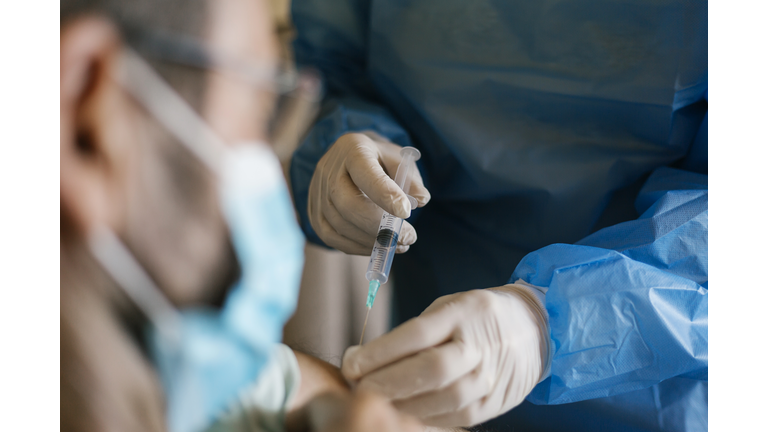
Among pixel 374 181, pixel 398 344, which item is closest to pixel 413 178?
pixel 374 181

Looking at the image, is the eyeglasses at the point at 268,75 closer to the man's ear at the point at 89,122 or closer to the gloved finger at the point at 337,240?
the man's ear at the point at 89,122

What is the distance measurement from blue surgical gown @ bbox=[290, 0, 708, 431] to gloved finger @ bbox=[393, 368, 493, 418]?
14 centimetres

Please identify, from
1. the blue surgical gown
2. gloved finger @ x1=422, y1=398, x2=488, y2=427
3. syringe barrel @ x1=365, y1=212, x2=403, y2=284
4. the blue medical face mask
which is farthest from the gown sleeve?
the blue medical face mask

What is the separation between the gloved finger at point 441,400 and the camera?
46 cm

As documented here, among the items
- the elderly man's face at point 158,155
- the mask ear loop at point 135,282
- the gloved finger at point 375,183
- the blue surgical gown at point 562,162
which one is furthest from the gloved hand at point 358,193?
the mask ear loop at point 135,282

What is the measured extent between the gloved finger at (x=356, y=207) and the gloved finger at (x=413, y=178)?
0.06 metres

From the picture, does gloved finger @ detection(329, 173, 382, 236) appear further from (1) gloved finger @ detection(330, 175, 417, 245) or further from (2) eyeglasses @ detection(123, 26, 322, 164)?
(2) eyeglasses @ detection(123, 26, 322, 164)

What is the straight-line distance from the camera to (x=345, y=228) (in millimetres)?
794

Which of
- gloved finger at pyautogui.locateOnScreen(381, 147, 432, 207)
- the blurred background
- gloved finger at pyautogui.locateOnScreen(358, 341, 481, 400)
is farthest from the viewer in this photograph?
the blurred background

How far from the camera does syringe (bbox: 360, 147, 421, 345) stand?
60cm

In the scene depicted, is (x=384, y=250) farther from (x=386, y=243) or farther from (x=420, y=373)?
(x=420, y=373)
